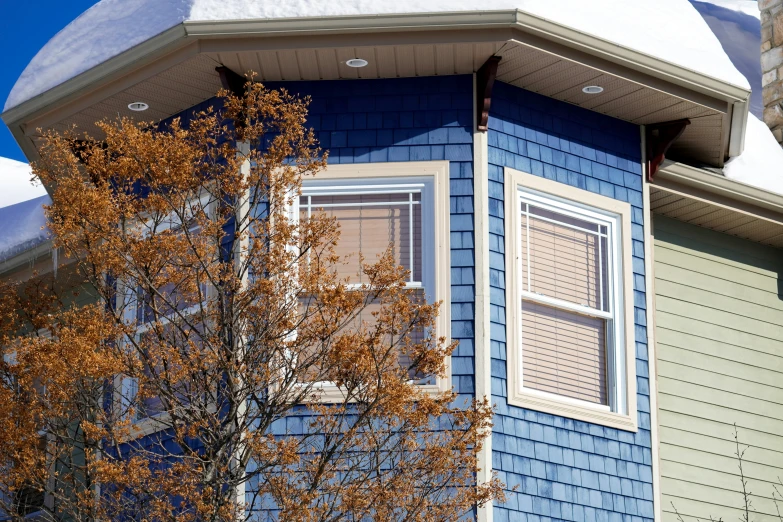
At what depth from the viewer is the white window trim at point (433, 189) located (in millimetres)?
8930

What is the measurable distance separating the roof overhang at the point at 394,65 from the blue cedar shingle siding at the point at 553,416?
229 mm

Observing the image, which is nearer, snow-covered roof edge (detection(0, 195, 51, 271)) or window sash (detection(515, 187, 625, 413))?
window sash (detection(515, 187, 625, 413))

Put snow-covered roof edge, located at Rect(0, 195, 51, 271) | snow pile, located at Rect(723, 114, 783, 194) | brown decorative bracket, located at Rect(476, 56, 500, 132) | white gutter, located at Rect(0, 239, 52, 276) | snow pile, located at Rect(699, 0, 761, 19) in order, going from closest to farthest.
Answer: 1. brown decorative bracket, located at Rect(476, 56, 500, 132)
2. snow pile, located at Rect(723, 114, 783, 194)
3. white gutter, located at Rect(0, 239, 52, 276)
4. snow-covered roof edge, located at Rect(0, 195, 51, 271)
5. snow pile, located at Rect(699, 0, 761, 19)

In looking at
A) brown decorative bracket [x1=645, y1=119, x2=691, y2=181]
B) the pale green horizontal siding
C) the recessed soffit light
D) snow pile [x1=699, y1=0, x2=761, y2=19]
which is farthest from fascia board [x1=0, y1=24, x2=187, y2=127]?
snow pile [x1=699, y1=0, x2=761, y2=19]

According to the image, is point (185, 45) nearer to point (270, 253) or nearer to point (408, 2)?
point (408, 2)

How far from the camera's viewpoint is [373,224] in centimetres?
930

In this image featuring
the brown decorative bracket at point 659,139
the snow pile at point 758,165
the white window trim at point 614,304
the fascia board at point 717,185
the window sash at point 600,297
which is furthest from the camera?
the snow pile at point 758,165

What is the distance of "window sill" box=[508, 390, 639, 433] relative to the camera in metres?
8.94

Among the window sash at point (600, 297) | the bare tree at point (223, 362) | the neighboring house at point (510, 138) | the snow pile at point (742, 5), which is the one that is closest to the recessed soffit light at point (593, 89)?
the neighboring house at point (510, 138)

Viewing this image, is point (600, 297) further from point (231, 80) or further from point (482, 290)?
point (231, 80)

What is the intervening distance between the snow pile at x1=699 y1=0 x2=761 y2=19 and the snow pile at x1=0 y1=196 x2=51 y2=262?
9.78m

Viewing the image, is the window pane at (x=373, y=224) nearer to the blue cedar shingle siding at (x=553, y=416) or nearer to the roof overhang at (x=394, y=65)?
the blue cedar shingle siding at (x=553, y=416)

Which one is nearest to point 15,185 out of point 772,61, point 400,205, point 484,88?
point 400,205

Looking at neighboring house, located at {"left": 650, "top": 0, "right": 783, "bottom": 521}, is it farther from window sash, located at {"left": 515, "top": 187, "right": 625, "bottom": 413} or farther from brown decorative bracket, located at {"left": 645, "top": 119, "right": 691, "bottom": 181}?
window sash, located at {"left": 515, "top": 187, "right": 625, "bottom": 413}
